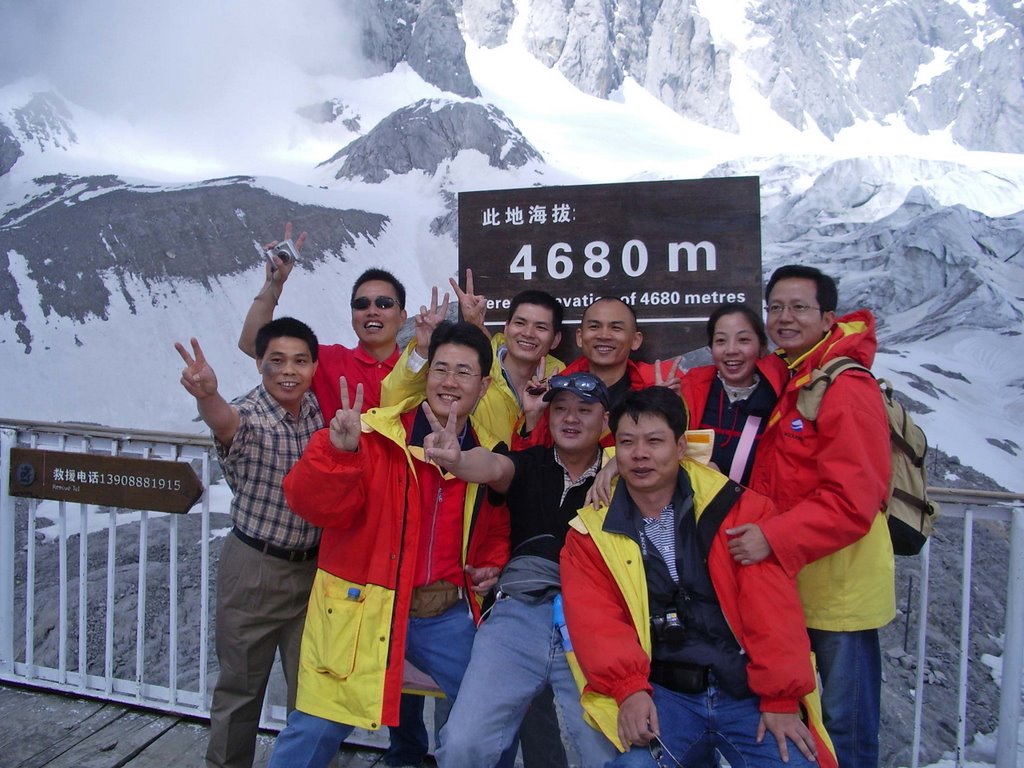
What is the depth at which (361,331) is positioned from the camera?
8.41ft

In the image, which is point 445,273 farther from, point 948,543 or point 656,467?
point 656,467

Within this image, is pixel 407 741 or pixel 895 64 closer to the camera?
pixel 407 741

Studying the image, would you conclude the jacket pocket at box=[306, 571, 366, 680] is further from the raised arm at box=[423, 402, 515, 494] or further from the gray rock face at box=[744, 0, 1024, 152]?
the gray rock face at box=[744, 0, 1024, 152]

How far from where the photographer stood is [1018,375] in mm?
17594

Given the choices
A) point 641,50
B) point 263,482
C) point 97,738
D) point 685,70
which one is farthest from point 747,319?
point 641,50

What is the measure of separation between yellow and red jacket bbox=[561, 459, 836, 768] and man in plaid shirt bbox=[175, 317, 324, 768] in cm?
93

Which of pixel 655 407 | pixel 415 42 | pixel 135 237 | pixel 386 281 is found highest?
pixel 415 42

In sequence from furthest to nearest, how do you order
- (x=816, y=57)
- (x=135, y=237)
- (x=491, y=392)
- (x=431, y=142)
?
(x=816, y=57)
(x=431, y=142)
(x=135, y=237)
(x=491, y=392)

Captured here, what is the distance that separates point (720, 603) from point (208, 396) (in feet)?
5.06

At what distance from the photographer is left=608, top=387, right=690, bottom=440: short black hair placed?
5.94 ft

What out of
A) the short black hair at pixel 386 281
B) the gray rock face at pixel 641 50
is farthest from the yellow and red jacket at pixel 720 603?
the gray rock face at pixel 641 50

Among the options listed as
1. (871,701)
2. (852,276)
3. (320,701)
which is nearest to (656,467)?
(871,701)

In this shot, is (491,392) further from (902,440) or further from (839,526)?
(902,440)

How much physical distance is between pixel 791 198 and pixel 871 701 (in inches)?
1465
